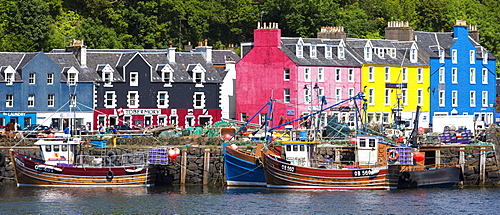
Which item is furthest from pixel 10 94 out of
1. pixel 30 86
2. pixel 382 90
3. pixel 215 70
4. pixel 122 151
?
pixel 382 90

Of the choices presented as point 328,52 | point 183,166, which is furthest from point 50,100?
point 183,166

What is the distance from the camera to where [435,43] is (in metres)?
112

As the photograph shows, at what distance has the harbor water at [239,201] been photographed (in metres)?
60.3

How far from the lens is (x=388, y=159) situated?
68.1 m

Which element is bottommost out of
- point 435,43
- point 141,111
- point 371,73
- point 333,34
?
point 141,111

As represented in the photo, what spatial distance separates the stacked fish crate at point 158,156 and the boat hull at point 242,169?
367cm

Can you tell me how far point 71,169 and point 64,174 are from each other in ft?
1.62

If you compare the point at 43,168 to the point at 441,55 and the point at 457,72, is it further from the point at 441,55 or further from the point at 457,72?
the point at 457,72

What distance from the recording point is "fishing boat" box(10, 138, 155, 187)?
67.9 m

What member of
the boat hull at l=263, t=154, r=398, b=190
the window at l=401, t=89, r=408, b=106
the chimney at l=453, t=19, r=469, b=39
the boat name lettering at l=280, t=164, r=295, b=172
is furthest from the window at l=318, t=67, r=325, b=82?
the boat name lettering at l=280, t=164, r=295, b=172

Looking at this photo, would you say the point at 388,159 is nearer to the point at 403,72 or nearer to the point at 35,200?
the point at 35,200

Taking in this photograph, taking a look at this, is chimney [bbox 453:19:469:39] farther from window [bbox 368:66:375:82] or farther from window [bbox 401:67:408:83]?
window [bbox 368:66:375:82]

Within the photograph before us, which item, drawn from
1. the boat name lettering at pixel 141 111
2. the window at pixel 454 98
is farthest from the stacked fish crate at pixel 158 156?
the window at pixel 454 98

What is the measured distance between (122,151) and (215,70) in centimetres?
3160
